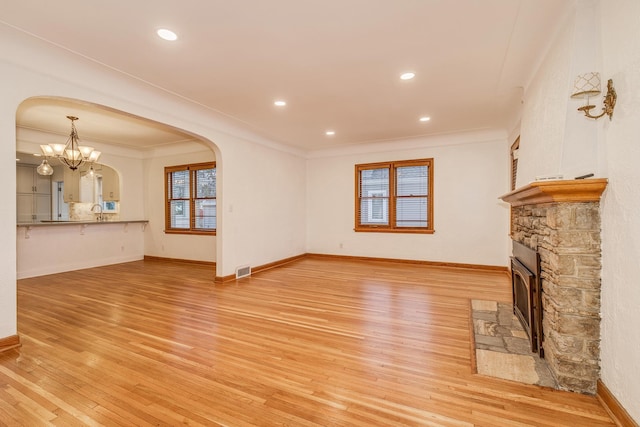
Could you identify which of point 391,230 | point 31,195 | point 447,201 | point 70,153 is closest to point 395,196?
point 391,230

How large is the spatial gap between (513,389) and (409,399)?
77 centimetres

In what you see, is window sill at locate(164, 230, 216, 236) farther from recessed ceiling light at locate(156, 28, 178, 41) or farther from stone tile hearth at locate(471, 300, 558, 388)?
stone tile hearth at locate(471, 300, 558, 388)

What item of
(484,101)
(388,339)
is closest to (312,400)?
(388,339)

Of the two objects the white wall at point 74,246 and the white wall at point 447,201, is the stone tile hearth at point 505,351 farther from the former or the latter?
the white wall at point 74,246

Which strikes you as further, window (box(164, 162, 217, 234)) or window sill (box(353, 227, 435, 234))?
window (box(164, 162, 217, 234))

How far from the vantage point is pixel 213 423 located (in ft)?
5.85

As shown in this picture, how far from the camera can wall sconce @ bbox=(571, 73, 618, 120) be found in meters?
1.82

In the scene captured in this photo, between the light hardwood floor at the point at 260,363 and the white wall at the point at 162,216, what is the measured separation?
2250 mm

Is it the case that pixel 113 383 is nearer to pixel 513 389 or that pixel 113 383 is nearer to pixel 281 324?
pixel 281 324

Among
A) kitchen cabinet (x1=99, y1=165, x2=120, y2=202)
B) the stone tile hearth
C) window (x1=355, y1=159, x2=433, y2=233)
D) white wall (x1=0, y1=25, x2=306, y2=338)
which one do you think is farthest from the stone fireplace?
kitchen cabinet (x1=99, y1=165, x2=120, y2=202)

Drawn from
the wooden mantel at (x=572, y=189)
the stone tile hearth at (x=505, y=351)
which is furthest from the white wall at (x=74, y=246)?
the wooden mantel at (x=572, y=189)

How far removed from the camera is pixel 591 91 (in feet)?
6.30

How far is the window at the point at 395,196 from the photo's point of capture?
6.61 metres

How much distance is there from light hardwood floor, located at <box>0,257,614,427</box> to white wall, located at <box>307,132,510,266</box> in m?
1.79
